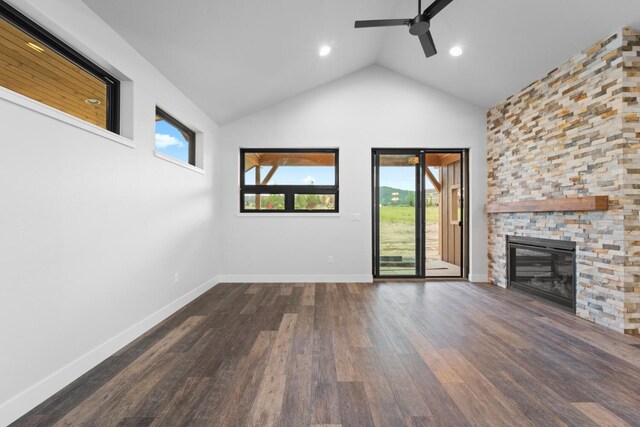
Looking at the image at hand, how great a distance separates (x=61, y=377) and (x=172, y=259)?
5.04ft

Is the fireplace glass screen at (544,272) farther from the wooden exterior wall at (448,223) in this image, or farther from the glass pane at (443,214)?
the wooden exterior wall at (448,223)

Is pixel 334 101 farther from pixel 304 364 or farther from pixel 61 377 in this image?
pixel 61 377

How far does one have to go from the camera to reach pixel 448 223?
567 cm

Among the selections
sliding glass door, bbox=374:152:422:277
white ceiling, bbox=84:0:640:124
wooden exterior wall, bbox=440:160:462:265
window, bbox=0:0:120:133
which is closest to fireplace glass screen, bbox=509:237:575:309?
wooden exterior wall, bbox=440:160:462:265

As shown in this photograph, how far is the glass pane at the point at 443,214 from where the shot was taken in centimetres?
512

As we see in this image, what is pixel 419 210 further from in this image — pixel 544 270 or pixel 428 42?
→ pixel 428 42

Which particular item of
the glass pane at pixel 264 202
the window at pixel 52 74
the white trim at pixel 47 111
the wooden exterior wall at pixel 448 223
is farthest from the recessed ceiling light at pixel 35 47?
the wooden exterior wall at pixel 448 223

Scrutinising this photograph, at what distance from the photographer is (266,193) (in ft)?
16.1

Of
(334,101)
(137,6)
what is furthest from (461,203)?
(137,6)

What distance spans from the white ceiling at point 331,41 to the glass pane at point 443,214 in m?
1.18

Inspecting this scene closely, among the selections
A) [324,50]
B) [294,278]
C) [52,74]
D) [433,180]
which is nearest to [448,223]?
[433,180]

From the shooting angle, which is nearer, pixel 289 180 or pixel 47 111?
pixel 47 111

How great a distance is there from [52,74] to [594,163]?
4.72 meters

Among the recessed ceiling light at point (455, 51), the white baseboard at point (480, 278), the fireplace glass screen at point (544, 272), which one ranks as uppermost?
the recessed ceiling light at point (455, 51)
